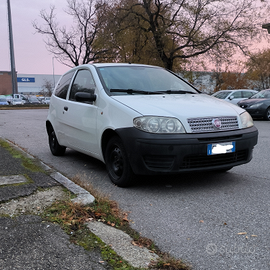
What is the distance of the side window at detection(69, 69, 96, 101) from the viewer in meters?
5.16

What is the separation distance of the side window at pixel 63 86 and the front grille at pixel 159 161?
101 inches

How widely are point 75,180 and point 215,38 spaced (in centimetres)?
2348

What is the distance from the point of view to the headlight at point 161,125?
12.9ft

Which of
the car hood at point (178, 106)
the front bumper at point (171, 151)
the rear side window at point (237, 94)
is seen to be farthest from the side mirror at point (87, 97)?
the rear side window at point (237, 94)

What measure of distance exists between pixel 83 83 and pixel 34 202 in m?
2.44

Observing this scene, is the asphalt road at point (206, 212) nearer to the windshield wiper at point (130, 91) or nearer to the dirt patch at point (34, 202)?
the dirt patch at point (34, 202)

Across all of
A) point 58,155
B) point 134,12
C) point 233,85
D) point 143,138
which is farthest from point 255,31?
point 233,85

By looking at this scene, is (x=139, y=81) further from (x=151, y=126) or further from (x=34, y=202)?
(x=34, y=202)

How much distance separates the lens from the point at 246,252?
2604mm

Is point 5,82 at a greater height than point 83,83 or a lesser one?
greater

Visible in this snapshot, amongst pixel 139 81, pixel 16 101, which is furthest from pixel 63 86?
pixel 16 101

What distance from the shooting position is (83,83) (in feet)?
17.9

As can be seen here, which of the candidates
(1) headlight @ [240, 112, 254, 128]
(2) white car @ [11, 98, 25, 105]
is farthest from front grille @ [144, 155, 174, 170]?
(2) white car @ [11, 98, 25, 105]

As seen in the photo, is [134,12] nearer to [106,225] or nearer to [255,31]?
[255,31]
